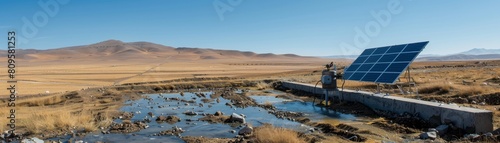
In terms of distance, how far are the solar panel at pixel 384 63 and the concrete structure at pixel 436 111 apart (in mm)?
710

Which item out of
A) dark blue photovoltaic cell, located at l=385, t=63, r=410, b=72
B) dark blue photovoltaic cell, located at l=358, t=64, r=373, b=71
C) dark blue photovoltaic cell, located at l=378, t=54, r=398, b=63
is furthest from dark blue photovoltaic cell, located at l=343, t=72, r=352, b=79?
dark blue photovoltaic cell, located at l=385, t=63, r=410, b=72

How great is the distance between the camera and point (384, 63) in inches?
655

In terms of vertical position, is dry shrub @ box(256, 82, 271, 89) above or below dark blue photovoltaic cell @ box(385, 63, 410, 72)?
below

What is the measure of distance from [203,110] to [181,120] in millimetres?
2969

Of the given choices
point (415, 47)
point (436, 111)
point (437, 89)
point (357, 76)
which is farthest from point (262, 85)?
point (436, 111)

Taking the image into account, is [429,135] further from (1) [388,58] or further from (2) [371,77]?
(1) [388,58]

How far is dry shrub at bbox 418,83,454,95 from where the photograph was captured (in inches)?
740

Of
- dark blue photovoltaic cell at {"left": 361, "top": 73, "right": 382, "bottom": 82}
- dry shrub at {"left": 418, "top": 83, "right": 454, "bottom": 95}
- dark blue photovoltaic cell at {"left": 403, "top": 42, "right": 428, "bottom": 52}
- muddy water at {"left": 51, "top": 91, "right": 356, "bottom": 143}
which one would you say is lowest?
muddy water at {"left": 51, "top": 91, "right": 356, "bottom": 143}

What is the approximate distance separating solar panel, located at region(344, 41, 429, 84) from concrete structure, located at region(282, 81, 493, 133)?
71 centimetres

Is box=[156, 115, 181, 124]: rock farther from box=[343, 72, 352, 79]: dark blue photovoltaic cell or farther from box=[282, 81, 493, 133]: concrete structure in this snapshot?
box=[343, 72, 352, 79]: dark blue photovoltaic cell

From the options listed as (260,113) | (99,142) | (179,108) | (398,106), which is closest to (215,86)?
(179,108)

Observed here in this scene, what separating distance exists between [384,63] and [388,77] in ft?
5.94

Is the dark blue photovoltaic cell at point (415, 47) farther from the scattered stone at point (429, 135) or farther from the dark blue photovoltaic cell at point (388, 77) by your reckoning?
the scattered stone at point (429, 135)

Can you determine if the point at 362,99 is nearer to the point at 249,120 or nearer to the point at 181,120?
the point at 249,120
